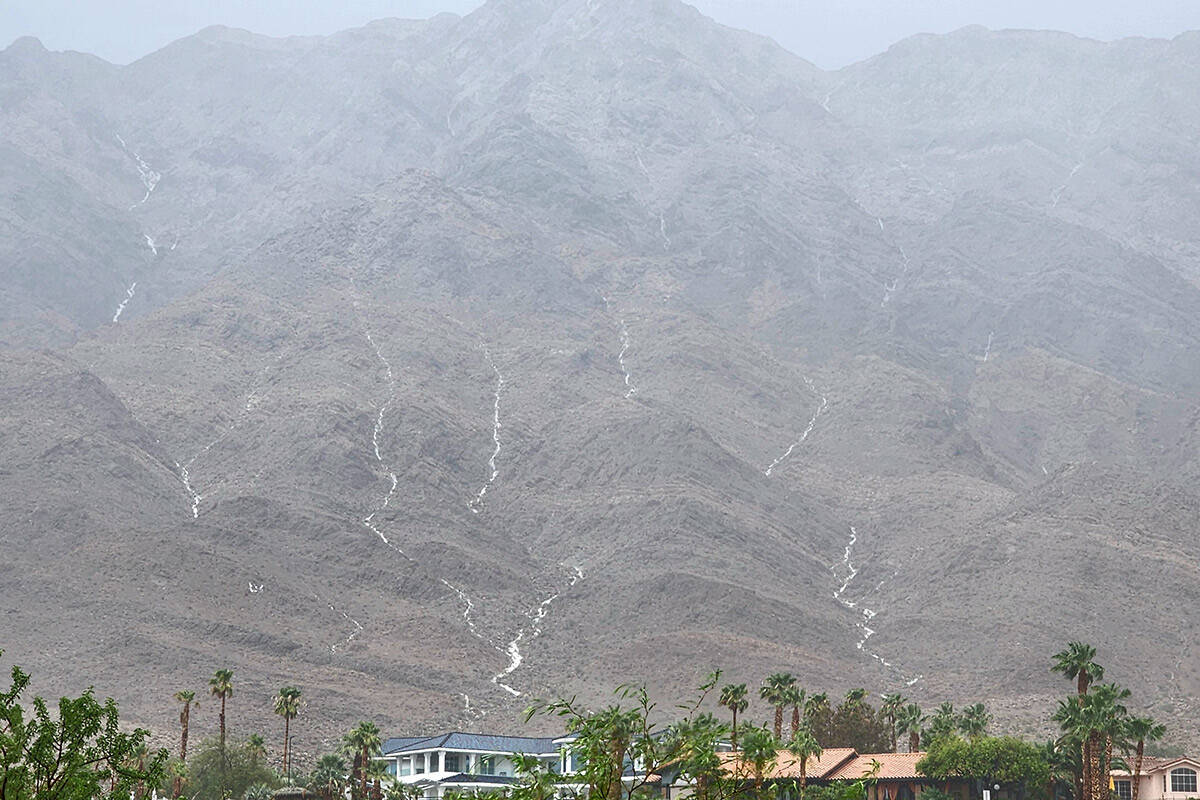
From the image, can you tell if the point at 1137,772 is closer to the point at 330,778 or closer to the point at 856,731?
the point at 856,731

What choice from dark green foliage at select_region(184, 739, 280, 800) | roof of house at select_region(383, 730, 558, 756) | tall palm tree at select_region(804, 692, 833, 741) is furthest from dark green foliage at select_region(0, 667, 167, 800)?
tall palm tree at select_region(804, 692, 833, 741)

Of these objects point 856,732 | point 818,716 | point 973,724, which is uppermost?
point 818,716

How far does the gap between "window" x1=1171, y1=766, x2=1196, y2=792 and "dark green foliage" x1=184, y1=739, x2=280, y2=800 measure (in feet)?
172

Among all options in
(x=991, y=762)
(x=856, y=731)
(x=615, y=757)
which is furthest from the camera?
(x=856, y=731)

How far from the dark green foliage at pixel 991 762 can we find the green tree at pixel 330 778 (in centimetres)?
3105

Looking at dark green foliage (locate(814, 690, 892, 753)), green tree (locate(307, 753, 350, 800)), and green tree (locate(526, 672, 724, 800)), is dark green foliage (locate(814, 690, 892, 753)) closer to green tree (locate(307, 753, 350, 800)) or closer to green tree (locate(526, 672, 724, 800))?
green tree (locate(307, 753, 350, 800))

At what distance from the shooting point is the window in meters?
84.4

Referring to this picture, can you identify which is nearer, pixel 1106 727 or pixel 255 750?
pixel 1106 727

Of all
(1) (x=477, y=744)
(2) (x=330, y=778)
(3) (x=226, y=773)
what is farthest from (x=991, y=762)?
(3) (x=226, y=773)

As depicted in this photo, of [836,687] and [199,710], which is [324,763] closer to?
[199,710]

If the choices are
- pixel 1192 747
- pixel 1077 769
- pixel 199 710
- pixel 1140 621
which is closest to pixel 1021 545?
pixel 1140 621

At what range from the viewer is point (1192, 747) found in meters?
141

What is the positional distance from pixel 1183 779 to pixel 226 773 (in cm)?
5550

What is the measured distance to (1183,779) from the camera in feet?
278
